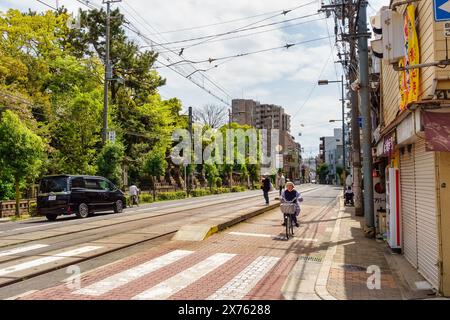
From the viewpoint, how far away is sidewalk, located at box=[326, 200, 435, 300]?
262 inches

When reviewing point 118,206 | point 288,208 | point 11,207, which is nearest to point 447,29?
point 288,208

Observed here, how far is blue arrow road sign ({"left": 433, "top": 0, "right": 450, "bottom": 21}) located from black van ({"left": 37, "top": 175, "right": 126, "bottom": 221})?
1661 centimetres

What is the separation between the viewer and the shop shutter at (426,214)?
6.76 m

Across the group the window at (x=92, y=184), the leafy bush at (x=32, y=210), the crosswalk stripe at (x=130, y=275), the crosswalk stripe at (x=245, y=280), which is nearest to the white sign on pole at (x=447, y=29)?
the crosswalk stripe at (x=245, y=280)

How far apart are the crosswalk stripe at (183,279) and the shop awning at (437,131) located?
14.6 feet

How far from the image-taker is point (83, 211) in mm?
19422

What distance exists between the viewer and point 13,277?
7.33m

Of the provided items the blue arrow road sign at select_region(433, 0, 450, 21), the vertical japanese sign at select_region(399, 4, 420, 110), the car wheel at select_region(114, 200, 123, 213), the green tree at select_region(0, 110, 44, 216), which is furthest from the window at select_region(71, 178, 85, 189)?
the blue arrow road sign at select_region(433, 0, 450, 21)

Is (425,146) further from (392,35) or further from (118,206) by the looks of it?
(118,206)

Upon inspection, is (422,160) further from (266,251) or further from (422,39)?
(266,251)

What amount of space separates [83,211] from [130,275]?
1285cm

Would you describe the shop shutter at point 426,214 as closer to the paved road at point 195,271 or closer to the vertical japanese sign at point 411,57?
the vertical japanese sign at point 411,57

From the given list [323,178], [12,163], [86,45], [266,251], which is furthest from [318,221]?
[323,178]
